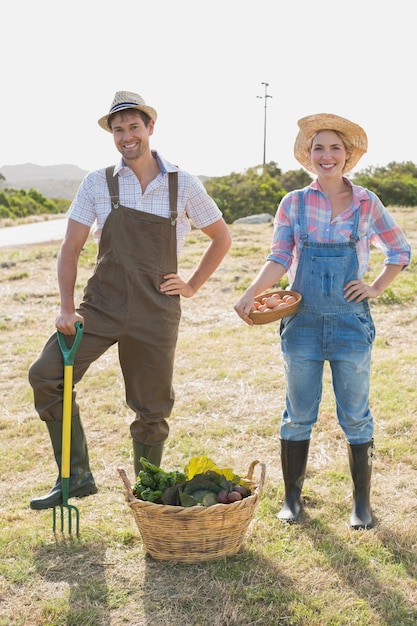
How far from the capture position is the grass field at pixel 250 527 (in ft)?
9.52

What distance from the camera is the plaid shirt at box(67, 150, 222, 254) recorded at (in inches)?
136

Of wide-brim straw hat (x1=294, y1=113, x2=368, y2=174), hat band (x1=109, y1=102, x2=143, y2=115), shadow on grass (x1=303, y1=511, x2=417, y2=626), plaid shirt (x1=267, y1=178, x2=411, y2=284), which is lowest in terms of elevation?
shadow on grass (x1=303, y1=511, x2=417, y2=626)

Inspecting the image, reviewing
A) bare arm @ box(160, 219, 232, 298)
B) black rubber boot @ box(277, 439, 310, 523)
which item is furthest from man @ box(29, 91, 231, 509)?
black rubber boot @ box(277, 439, 310, 523)

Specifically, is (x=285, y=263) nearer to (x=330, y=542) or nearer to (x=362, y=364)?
(x=362, y=364)

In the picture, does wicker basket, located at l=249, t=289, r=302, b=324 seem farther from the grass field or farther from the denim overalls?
the grass field

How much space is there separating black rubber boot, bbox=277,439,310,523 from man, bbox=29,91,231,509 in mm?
652

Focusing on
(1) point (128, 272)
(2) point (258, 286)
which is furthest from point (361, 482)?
(1) point (128, 272)

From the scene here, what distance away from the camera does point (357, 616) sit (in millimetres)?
2844

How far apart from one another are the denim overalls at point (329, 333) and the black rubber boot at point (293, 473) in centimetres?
22

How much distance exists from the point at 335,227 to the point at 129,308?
1003 millimetres

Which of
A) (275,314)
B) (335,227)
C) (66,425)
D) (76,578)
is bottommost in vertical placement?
(76,578)

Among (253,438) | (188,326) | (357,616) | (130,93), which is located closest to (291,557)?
(357,616)

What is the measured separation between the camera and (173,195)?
3.49 metres

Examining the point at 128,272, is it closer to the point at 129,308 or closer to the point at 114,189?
the point at 129,308
